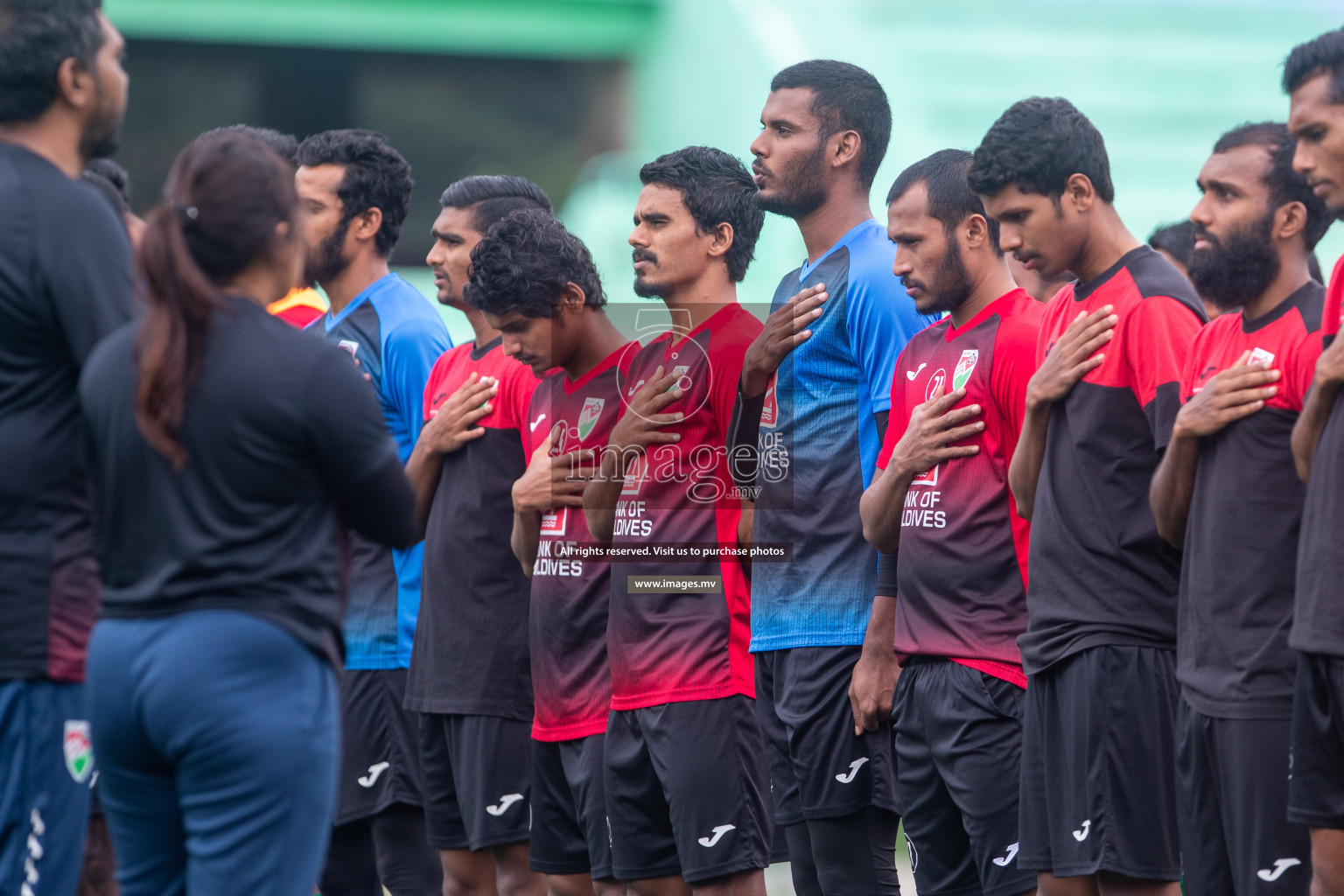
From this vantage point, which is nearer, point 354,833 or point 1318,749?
point 1318,749

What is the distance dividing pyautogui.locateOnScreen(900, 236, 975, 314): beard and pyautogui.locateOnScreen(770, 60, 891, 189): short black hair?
0.72 meters

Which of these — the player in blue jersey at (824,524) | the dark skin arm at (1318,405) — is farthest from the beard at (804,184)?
the dark skin arm at (1318,405)

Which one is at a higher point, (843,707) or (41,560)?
(41,560)

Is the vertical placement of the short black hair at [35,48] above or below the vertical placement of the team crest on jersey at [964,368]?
above

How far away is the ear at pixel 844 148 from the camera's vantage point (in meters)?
5.34

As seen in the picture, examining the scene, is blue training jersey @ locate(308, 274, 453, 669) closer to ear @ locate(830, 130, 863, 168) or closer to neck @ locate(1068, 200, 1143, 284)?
ear @ locate(830, 130, 863, 168)

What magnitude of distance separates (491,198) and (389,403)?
0.92 metres

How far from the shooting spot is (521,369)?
17.8ft

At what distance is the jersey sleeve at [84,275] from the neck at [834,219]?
262 centimetres

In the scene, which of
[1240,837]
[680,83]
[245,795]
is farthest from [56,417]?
[680,83]

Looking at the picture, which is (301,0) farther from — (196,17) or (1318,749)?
(1318,749)

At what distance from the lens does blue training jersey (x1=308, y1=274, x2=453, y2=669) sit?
220 inches

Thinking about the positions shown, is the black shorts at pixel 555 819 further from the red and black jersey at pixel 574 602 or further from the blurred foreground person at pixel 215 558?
the blurred foreground person at pixel 215 558

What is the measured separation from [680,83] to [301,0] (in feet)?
13.9
